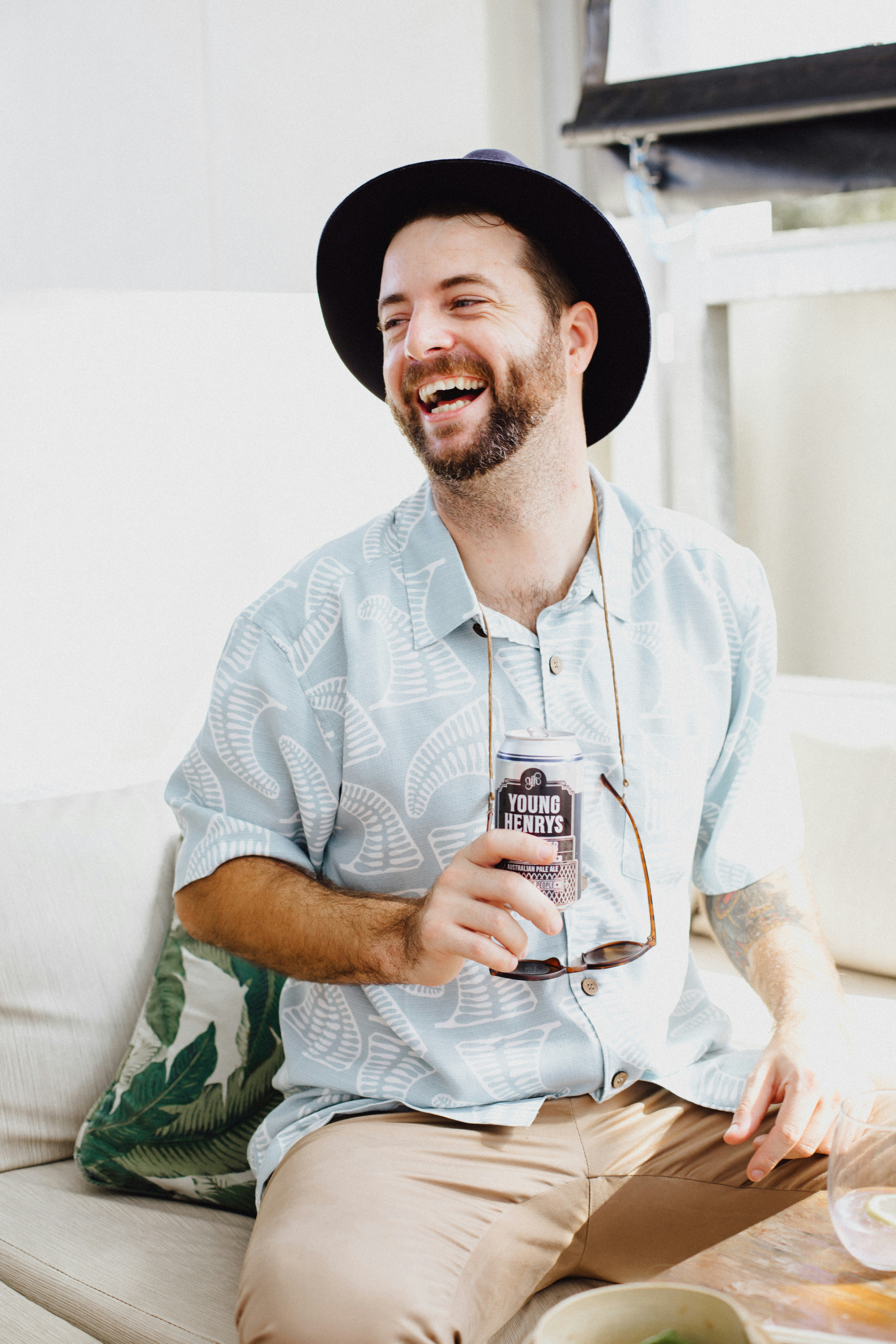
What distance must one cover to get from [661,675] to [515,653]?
6.8 inches

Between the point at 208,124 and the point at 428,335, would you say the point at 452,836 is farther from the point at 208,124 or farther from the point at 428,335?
the point at 208,124

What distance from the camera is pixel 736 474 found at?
9.20ft

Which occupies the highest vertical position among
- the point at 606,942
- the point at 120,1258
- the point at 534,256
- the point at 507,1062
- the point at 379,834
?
the point at 534,256

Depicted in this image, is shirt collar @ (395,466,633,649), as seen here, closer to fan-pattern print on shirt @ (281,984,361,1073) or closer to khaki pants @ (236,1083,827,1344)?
fan-pattern print on shirt @ (281,984,361,1073)

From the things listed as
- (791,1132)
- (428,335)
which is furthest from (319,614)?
(791,1132)

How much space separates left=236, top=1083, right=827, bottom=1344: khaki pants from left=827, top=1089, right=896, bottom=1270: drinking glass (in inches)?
16.2

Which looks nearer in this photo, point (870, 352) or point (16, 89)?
point (16, 89)

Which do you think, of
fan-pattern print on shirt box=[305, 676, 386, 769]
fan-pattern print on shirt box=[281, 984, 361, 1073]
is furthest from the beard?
fan-pattern print on shirt box=[281, 984, 361, 1073]

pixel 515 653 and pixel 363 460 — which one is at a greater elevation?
pixel 363 460

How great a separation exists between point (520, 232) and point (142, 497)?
1.03 metres

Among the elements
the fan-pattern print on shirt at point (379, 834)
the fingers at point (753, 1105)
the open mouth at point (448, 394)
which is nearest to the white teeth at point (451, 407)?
the open mouth at point (448, 394)

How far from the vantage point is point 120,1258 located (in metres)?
1.30

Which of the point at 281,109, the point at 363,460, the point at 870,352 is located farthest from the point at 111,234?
the point at 870,352

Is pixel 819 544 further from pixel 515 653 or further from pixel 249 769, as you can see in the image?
pixel 249 769
